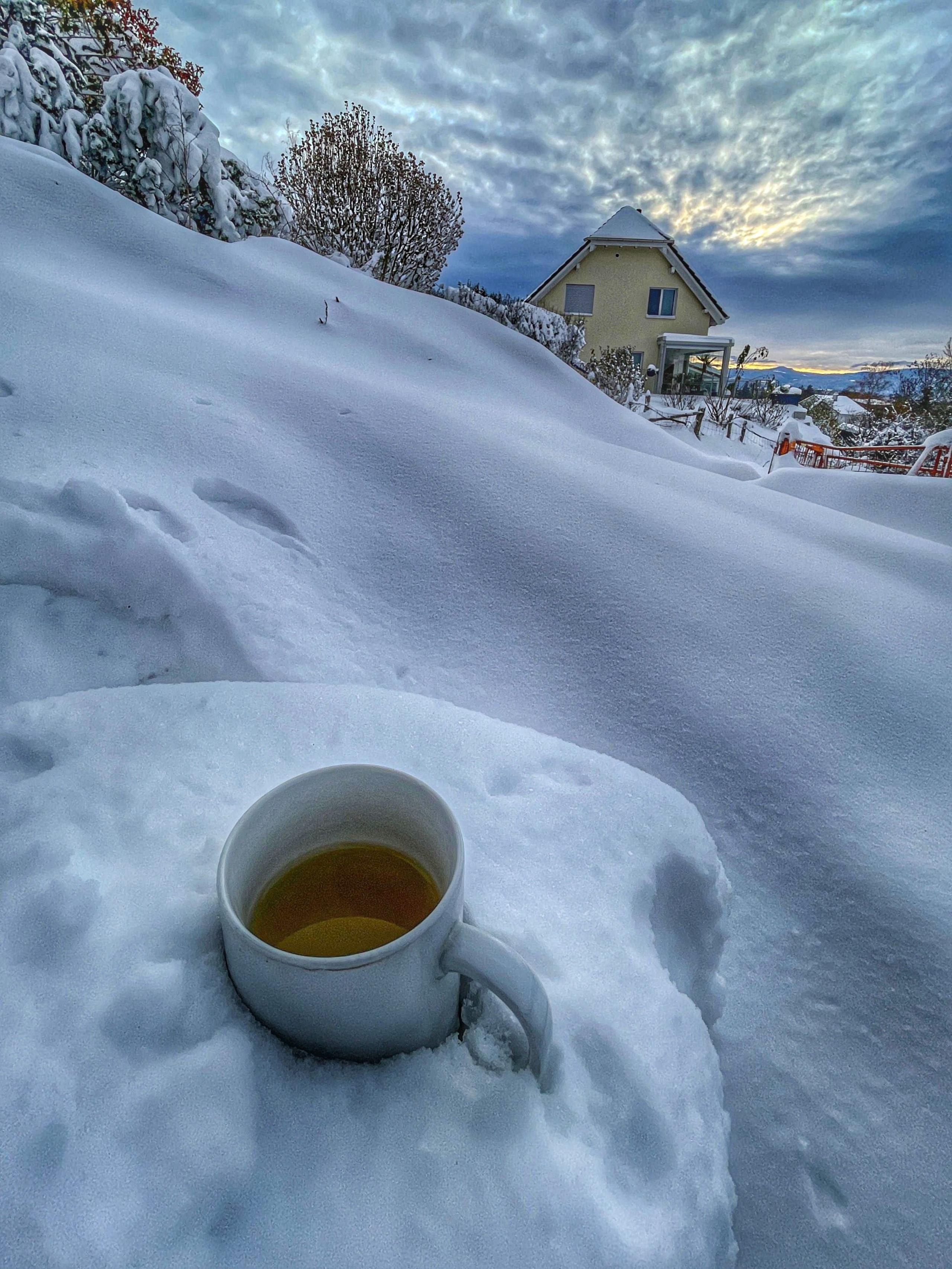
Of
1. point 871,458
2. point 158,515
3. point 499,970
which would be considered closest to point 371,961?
point 499,970

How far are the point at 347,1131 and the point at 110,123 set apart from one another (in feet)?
17.1

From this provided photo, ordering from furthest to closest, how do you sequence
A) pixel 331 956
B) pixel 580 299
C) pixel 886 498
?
pixel 580 299, pixel 886 498, pixel 331 956

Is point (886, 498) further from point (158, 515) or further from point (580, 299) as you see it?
point (580, 299)

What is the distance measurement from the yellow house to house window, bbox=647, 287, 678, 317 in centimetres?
2

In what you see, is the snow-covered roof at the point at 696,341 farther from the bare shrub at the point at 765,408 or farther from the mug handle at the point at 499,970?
the mug handle at the point at 499,970

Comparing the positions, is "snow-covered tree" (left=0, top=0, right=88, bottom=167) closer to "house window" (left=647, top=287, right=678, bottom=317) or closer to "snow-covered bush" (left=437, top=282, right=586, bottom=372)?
"snow-covered bush" (left=437, top=282, right=586, bottom=372)

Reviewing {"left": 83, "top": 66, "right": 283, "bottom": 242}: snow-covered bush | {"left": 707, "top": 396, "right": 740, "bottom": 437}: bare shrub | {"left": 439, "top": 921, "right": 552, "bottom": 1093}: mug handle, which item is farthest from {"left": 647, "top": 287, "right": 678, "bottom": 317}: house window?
{"left": 439, "top": 921, "right": 552, "bottom": 1093}: mug handle

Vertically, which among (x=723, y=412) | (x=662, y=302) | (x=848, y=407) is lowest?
(x=723, y=412)

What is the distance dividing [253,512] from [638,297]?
64.7 feet

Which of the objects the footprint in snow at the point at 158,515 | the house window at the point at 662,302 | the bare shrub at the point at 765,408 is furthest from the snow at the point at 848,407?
the footprint in snow at the point at 158,515

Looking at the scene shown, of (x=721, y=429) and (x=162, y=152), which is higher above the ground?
(x=162, y=152)

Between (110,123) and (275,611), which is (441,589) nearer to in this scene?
(275,611)

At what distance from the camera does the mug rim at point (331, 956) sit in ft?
1.63

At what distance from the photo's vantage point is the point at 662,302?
58.3ft
